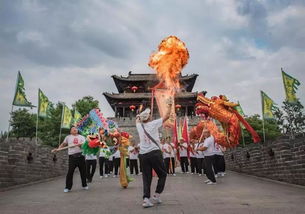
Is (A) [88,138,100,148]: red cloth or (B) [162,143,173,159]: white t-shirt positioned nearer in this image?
(A) [88,138,100,148]: red cloth

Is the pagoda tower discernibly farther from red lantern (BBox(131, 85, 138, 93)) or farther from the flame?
the flame

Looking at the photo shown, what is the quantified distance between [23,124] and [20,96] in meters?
31.9

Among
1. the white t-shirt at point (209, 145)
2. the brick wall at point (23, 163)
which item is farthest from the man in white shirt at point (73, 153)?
the white t-shirt at point (209, 145)

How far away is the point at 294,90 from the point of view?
11820 mm

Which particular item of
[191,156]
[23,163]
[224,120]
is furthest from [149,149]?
[191,156]

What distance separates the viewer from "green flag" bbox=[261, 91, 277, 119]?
16688mm

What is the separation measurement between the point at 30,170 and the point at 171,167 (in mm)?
5937

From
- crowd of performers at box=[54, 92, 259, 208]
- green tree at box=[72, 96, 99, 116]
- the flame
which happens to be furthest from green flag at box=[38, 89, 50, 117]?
green tree at box=[72, 96, 99, 116]

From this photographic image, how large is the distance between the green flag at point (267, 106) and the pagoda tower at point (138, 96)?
22471mm

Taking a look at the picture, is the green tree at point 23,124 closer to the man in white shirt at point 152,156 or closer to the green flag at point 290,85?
the green flag at point 290,85

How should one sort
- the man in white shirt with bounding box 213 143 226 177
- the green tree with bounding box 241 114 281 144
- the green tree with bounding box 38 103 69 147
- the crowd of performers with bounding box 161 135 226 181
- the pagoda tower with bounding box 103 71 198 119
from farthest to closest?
the pagoda tower with bounding box 103 71 198 119 → the green tree with bounding box 241 114 281 144 → the green tree with bounding box 38 103 69 147 → the crowd of performers with bounding box 161 135 226 181 → the man in white shirt with bounding box 213 143 226 177

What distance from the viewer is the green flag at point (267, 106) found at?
54.7 ft

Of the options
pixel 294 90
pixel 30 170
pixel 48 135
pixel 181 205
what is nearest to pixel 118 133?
pixel 30 170

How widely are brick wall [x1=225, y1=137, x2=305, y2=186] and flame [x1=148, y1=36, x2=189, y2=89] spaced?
188 inches
